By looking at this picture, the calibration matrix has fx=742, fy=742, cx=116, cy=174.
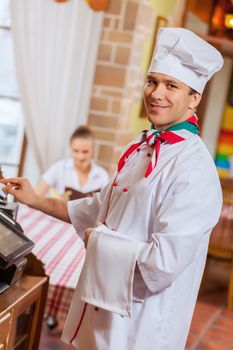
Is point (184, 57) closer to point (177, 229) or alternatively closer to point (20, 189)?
point (177, 229)

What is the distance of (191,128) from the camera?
80.7 inches

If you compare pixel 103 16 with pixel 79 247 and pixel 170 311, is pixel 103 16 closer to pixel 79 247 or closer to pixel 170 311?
pixel 79 247

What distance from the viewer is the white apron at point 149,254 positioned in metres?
1.88

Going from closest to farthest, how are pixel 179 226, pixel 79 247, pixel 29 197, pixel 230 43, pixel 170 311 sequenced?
1. pixel 179 226
2. pixel 170 311
3. pixel 29 197
4. pixel 79 247
5. pixel 230 43

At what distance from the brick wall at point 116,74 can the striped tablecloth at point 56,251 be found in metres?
1.16

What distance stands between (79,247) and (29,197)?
1.05 meters

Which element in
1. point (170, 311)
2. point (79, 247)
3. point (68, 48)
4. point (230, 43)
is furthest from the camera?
point (230, 43)

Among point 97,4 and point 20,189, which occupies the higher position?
point 97,4

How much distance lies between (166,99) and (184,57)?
13 centimetres

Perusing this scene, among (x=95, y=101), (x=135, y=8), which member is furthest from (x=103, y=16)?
(x=95, y=101)

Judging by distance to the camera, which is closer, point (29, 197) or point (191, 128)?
point (191, 128)

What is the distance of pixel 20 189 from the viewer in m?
2.27

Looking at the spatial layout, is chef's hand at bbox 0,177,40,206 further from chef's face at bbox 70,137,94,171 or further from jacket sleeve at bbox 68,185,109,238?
chef's face at bbox 70,137,94,171

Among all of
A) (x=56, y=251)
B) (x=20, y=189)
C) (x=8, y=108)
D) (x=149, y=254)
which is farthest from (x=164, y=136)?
(x=8, y=108)
